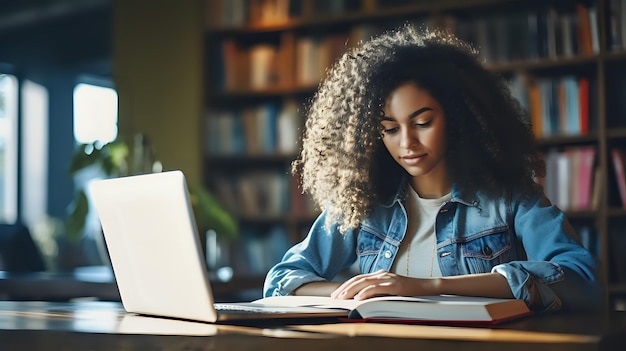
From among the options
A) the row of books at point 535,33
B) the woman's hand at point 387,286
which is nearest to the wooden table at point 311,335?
the woman's hand at point 387,286

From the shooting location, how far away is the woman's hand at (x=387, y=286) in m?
1.23

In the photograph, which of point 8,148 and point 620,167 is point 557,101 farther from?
point 8,148

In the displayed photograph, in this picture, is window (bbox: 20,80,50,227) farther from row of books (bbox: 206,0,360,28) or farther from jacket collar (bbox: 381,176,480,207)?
→ jacket collar (bbox: 381,176,480,207)

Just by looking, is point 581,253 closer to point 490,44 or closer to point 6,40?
point 490,44

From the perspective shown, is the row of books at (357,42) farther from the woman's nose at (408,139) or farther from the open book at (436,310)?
the open book at (436,310)

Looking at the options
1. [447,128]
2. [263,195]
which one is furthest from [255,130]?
[447,128]

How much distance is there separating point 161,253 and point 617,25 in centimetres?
275

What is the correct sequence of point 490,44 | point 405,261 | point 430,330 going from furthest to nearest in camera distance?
point 490,44 < point 405,261 < point 430,330

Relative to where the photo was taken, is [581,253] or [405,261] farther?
[405,261]

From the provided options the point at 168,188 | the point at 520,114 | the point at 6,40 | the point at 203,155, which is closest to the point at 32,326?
the point at 168,188

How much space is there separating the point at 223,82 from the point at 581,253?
3100 millimetres

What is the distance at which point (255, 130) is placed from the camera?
13.9ft

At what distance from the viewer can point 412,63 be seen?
169 centimetres

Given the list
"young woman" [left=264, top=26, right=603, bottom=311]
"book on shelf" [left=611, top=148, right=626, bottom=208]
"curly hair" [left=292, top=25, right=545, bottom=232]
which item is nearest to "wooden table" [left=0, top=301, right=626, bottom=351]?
"young woman" [left=264, top=26, right=603, bottom=311]
